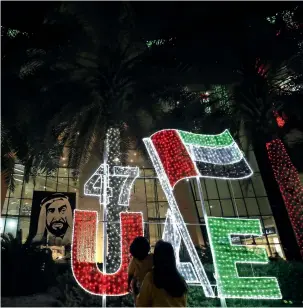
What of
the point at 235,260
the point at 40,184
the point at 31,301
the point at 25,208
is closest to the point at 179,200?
the point at 40,184

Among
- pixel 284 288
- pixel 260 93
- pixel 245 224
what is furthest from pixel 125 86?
pixel 284 288

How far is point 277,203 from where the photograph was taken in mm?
10859

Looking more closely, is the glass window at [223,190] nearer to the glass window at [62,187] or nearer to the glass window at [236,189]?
the glass window at [236,189]

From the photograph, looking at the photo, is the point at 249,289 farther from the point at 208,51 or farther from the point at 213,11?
the point at 213,11

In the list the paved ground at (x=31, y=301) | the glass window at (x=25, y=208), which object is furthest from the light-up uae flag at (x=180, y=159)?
the glass window at (x=25, y=208)

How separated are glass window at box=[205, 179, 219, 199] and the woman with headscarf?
20.3 meters

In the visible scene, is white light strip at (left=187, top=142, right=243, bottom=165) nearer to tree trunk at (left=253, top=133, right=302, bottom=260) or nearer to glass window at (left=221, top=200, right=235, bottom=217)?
tree trunk at (left=253, top=133, right=302, bottom=260)

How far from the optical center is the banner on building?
14523mm

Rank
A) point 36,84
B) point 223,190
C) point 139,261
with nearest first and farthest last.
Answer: point 139,261
point 36,84
point 223,190

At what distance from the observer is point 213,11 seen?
9.23 m

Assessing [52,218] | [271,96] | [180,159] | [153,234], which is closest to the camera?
[180,159]

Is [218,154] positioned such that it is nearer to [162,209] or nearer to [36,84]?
[36,84]

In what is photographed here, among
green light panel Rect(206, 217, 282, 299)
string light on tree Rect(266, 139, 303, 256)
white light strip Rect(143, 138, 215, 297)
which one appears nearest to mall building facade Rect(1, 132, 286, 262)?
string light on tree Rect(266, 139, 303, 256)

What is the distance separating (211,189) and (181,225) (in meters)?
17.5
